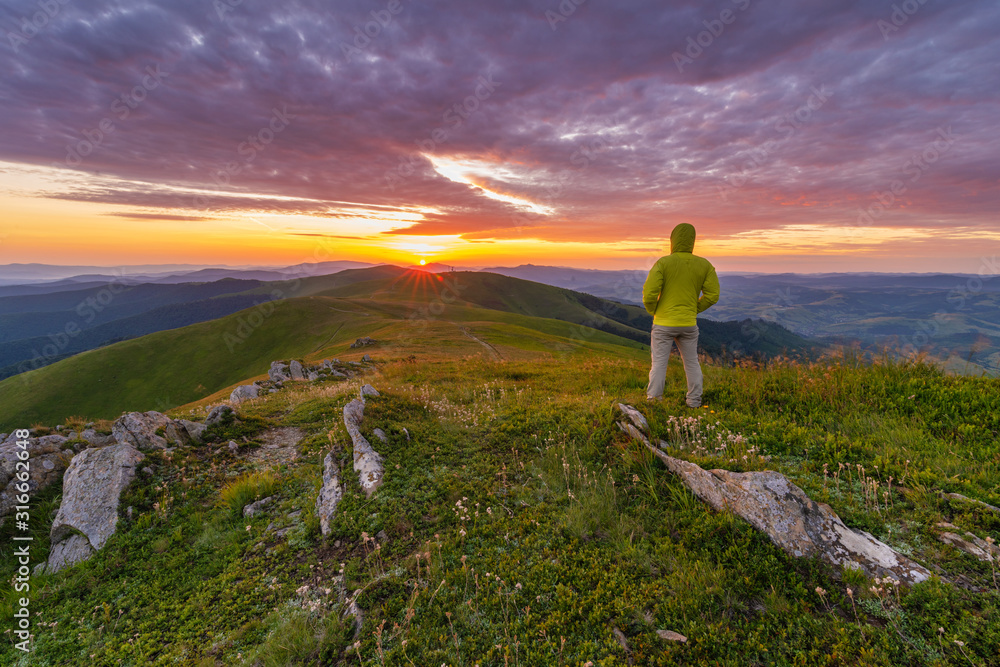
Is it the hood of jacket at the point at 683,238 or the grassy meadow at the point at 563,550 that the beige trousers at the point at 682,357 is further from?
the hood of jacket at the point at 683,238

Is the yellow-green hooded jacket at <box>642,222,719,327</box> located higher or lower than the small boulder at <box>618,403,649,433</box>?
higher

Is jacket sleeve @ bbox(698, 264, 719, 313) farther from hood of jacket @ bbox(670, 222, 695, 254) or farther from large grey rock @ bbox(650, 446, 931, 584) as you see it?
large grey rock @ bbox(650, 446, 931, 584)

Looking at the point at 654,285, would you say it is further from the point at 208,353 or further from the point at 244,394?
the point at 208,353

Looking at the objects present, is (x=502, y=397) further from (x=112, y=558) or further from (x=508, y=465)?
(x=112, y=558)

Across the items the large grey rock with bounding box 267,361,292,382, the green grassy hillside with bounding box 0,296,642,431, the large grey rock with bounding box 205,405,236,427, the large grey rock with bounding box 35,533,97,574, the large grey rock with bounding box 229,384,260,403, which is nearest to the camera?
the large grey rock with bounding box 35,533,97,574

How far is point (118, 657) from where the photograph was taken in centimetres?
474

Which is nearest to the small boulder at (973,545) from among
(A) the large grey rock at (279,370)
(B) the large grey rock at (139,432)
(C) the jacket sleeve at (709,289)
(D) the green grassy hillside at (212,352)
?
(C) the jacket sleeve at (709,289)

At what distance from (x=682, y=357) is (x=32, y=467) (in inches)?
578

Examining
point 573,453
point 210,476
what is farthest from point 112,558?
point 573,453

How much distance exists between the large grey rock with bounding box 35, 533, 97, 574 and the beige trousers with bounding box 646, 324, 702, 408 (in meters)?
11.8

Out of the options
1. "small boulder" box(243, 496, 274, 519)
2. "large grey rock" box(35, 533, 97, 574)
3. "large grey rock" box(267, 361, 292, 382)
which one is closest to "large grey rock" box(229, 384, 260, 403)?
"large grey rock" box(267, 361, 292, 382)

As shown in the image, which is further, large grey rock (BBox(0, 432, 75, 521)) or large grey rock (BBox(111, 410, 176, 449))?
large grey rock (BBox(111, 410, 176, 449))

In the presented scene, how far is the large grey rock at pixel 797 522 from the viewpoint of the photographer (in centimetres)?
434

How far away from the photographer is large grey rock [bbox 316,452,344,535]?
22.3 ft
